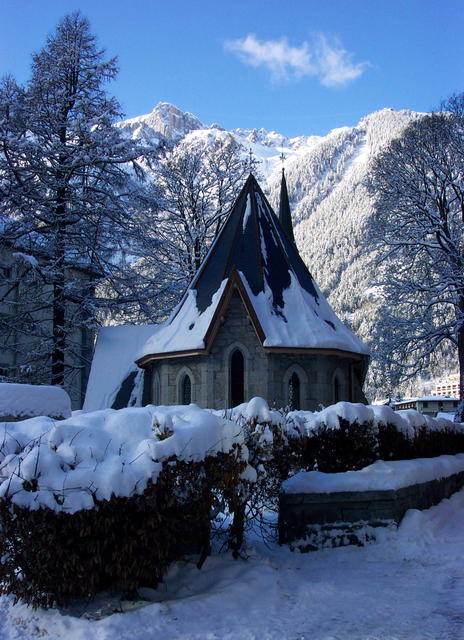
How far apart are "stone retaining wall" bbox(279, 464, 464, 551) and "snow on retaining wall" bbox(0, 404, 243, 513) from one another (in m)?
1.96

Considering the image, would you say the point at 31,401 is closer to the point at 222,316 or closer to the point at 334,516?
the point at 334,516

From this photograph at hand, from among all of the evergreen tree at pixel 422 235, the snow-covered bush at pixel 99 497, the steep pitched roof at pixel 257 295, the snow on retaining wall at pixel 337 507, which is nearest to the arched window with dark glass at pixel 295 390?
the steep pitched roof at pixel 257 295

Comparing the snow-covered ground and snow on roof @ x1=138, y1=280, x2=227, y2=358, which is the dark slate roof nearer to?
snow on roof @ x1=138, y1=280, x2=227, y2=358

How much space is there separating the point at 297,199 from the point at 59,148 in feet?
531

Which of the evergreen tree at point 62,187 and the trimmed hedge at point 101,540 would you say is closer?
the trimmed hedge at point 101,540

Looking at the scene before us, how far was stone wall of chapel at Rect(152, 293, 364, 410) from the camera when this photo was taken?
15.9 m

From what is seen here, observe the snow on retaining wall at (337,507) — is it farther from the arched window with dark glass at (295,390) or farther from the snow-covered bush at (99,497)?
the arched window with dark glass at (295,390)

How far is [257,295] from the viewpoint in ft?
54.9

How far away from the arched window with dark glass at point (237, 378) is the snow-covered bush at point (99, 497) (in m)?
10.4

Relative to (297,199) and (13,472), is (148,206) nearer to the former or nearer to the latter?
(13,472)

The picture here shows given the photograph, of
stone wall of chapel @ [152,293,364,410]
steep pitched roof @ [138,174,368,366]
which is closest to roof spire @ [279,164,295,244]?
steep pitched roof @ [138,174,368,366]

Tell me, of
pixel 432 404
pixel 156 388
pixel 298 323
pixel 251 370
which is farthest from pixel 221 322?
pixel 432 404

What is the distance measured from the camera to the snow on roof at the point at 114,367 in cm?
1983

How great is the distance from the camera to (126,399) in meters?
19.5
